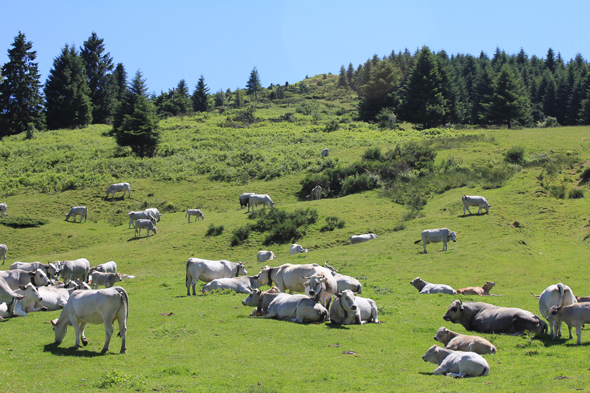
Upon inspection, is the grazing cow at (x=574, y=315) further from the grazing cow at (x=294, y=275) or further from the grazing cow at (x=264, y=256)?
the grazing cow at (x=264, y=256)

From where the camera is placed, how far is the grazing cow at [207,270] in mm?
19906

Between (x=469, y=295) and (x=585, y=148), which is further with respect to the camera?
(x=585, y=148)

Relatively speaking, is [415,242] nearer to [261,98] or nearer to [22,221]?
[22,221]

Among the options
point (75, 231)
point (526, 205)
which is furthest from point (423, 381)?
point (75, 231)

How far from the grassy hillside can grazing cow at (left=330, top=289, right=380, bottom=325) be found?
50 cm

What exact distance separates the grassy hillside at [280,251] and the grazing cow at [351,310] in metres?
0.50

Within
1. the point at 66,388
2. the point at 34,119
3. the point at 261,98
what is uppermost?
the point at 261,98

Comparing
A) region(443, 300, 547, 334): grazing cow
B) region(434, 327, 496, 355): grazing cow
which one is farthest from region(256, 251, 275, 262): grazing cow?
region(434, 327, 496, 355): grazing cow

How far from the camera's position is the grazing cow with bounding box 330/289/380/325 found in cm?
1373

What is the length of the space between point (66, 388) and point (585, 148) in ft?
169

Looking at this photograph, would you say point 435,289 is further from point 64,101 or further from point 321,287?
point 64,101

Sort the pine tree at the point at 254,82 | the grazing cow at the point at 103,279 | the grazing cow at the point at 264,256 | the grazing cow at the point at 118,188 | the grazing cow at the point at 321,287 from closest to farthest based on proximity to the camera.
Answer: the grazing cow at the point at 321,287, the grazing cow at the point at 103,279, the grazing cow at the point at 264,256, the grazing cow at the point at 118,188, the pine tree at the point at 254,82

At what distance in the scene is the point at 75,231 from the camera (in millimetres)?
38438

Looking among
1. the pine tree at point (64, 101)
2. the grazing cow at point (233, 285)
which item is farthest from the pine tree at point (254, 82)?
the grazing cow at point (233, 285)
